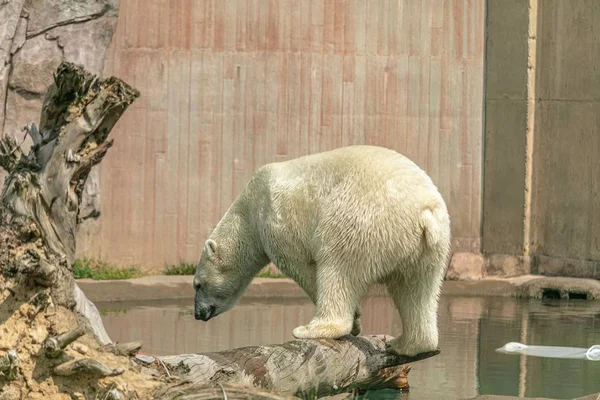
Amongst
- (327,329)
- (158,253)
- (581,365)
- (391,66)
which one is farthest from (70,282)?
(391,66)

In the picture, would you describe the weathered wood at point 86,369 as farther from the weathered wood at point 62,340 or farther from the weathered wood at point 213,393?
the weathered wood at point 213,393

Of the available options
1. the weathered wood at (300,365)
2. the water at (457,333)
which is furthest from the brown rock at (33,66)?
the weathered wood at (300,365)

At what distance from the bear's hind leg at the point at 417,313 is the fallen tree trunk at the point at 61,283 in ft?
3.62

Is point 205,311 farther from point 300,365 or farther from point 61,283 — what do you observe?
point 61,283

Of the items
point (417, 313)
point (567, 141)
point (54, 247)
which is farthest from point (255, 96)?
point (54, 247)

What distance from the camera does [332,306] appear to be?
256 inches

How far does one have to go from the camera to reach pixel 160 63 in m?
12.2

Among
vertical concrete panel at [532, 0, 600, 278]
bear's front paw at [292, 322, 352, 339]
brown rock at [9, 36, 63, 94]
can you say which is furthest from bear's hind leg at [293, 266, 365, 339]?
vertical concrete panel at [532, 0, 600, 278]

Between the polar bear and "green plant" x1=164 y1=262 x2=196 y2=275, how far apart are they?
16.7ft

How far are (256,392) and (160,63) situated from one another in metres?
7.43

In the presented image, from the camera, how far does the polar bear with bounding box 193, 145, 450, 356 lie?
21.2 ft

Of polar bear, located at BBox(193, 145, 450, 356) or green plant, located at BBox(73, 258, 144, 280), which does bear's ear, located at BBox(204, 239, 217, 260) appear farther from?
green plant, located at BBox(73, 258, 144, 280)

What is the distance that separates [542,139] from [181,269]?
382cm

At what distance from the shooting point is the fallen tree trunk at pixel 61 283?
17.0 feet
